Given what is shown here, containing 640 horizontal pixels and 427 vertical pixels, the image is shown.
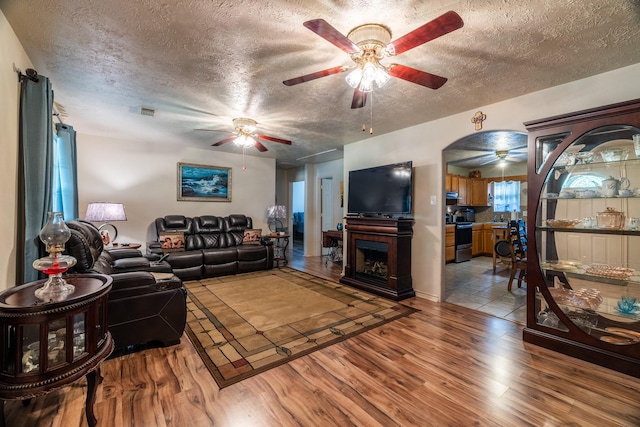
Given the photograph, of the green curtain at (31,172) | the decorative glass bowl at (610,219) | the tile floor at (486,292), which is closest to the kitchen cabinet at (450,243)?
the tile floor at (486,292)

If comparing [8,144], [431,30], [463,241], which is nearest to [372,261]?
[463,241]

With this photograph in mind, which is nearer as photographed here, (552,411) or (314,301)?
(552,411)

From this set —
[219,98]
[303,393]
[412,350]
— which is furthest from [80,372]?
[219,98]

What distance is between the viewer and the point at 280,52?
2.11m

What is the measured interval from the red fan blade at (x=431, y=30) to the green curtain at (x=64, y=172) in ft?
12.4

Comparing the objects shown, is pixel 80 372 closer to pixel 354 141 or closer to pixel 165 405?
pixel 165 405

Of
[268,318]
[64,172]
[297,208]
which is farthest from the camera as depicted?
[297,208]

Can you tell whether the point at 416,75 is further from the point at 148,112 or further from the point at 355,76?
the point at 148,112

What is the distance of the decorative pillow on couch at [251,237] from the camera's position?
5.47 metres

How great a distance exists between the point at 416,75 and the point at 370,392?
86.4 inches

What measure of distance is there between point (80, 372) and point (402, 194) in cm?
364

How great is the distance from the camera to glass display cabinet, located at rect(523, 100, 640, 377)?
2.16 meters

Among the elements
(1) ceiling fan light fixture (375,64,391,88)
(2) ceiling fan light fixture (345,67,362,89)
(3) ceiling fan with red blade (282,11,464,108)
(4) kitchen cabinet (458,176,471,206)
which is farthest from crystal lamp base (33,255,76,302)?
(4) kitchen cabinet (458,176,471,206)

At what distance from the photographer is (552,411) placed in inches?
65.0
